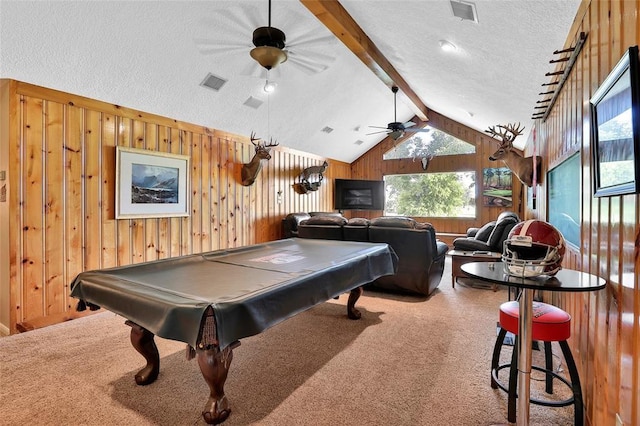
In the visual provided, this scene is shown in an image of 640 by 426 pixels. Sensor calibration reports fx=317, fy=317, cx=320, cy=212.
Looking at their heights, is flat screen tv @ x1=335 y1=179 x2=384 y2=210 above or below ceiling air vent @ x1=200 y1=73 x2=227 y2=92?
below

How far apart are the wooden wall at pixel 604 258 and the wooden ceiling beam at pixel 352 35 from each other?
2.22 metres

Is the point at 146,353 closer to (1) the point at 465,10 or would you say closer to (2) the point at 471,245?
(1) the point at 465,10

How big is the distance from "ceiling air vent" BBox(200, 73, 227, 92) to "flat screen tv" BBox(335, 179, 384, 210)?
188 inches

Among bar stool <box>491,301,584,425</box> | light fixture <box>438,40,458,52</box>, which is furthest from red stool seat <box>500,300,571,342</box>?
light fixture <box>438,40,458,52</box>

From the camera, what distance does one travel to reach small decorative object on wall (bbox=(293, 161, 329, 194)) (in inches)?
292

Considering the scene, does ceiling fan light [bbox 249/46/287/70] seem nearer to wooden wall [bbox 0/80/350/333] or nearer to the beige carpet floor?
wooden wall [bbox 0/80/350/333]

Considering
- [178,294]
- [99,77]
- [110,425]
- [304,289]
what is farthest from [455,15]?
[110,425]

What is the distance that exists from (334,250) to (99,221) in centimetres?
282

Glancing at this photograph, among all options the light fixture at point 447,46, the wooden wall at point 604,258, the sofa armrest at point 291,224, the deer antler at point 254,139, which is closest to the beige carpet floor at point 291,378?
the wooden wall at point 604,258

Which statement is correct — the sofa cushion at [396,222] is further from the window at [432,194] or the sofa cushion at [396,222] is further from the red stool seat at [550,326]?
the window at [432,194]

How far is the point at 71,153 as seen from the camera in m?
3.49

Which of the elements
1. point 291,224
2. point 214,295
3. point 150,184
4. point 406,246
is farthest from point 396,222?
point 150,184

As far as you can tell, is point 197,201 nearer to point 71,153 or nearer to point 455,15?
point 71,153

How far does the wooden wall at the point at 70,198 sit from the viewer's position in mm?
3102
